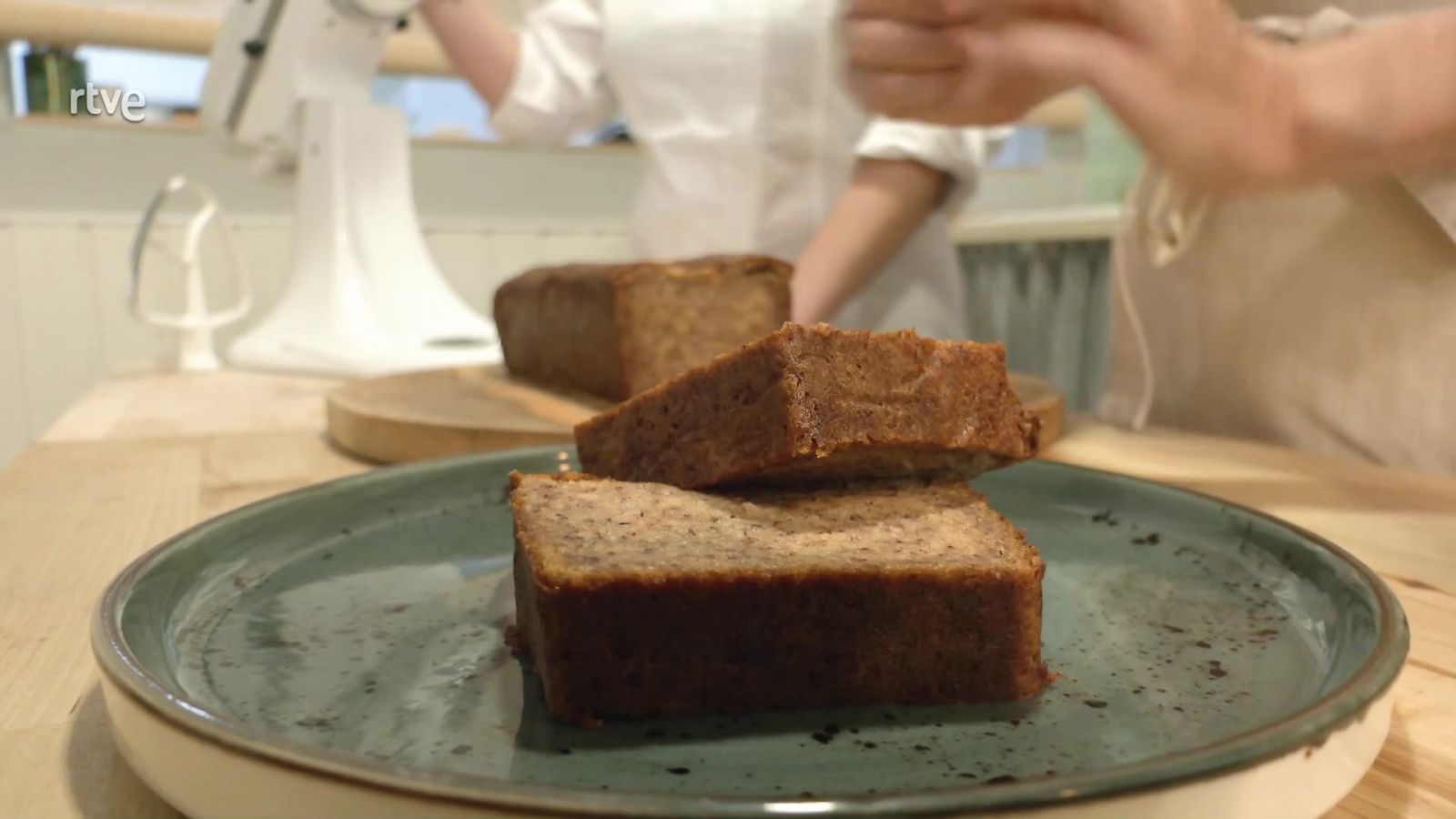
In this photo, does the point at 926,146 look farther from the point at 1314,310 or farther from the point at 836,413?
the point at 836,413

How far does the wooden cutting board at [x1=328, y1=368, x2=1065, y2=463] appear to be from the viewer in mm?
1186

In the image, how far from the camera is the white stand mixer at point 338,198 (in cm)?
185

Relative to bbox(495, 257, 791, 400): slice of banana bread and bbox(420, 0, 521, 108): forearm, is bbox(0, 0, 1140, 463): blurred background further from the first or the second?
bbox(495, 257, 791, 400): slice of banana bread

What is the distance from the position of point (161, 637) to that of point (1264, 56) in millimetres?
961

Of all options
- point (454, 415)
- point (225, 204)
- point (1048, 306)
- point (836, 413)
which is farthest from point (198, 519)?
point (1048, 306)

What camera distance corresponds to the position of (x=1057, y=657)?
0.58 meters

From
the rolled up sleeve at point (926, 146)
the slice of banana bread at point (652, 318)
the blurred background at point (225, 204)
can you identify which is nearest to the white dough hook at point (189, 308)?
the blurred background at point (225, 204)

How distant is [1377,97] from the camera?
2.97 feet

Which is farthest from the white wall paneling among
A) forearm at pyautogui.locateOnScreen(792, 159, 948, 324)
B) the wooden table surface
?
forearm at pyautogui.locateOnScreen(792, 159, 948, 324)

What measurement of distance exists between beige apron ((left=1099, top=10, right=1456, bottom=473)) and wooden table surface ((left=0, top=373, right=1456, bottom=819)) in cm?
13

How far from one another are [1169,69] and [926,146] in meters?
1.02

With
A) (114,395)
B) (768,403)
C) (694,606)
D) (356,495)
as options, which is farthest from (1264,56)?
(114,395)

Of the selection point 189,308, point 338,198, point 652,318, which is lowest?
point 189,308

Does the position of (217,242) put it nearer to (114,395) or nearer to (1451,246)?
(114,395)
